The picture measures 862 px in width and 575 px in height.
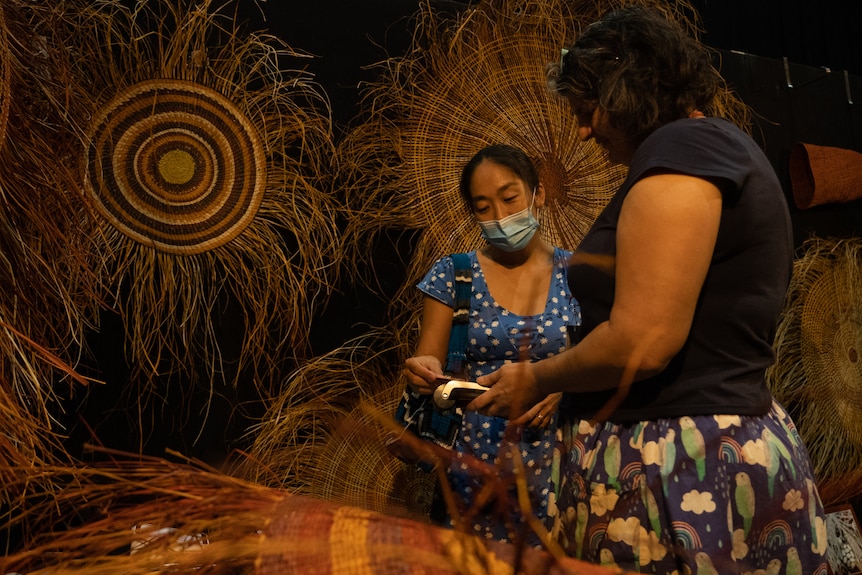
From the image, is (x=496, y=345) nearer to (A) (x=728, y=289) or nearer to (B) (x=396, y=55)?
(A) (x=728, y=289)

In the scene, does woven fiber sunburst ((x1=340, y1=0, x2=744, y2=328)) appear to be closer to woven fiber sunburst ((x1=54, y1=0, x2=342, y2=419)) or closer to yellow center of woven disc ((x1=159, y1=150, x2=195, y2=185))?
woven fiber sunburst ((x1=54, y1=0, x2=342, y2=419))

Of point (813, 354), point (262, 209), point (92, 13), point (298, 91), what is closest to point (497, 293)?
point (262, 209)

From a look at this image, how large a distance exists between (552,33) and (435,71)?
1.37ft

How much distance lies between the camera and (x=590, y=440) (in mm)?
950

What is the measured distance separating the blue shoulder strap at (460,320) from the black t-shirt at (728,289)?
792mm

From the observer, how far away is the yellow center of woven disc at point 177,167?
1.86 m

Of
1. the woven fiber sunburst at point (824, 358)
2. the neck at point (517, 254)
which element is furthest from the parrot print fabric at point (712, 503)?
the woven fiber sunburst at point (824, 358)

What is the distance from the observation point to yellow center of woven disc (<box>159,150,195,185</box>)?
6.12 feet

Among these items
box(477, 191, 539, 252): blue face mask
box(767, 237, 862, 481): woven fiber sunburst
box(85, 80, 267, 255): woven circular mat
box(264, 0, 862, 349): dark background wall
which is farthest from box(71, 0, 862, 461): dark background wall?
box(477, 191, 539, 252): blue face mask

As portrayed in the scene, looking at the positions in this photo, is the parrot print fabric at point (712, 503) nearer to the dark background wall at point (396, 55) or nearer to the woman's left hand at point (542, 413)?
the woman's left hand at point (542, 413)

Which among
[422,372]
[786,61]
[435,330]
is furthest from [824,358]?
[422,372]

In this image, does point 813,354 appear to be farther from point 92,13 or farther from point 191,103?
point 92,13

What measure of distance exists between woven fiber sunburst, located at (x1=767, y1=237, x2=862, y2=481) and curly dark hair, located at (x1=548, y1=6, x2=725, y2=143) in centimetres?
216

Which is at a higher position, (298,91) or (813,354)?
(298,91)
